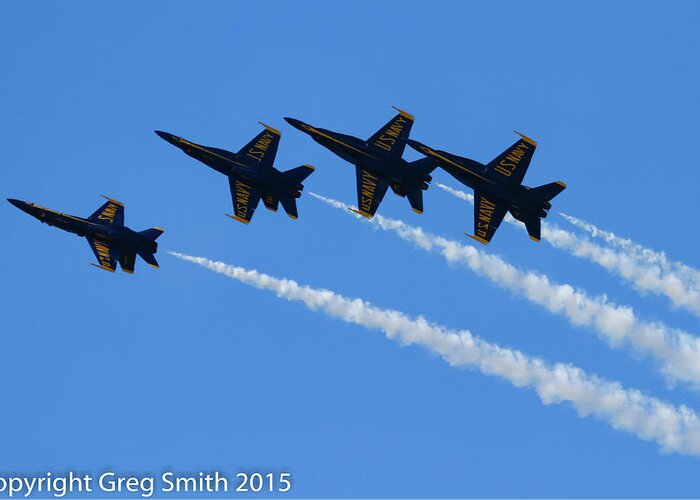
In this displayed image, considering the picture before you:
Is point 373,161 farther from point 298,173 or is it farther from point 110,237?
point 110,237

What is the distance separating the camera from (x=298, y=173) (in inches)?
4473

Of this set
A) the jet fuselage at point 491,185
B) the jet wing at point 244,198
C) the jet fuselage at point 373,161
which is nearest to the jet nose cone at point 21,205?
the jet wing at point 244,198

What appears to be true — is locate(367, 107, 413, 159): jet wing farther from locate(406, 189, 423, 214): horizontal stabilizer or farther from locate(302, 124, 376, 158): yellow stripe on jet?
locate(406, 189, 423, 214): horizontal stabilizer

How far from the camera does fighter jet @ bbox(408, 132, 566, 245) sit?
4274 inches

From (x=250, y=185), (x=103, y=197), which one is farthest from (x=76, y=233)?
(x=250, y=185)

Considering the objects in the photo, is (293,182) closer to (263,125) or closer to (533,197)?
(263,125)

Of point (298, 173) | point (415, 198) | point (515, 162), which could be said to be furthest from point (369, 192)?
point (515, 162)

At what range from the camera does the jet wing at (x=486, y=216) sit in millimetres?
109875

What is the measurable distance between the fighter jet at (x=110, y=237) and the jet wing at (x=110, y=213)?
0.30ft

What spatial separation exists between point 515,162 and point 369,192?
12.6 metres

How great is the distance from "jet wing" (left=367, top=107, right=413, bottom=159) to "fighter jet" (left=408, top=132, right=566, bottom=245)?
38.3 inches

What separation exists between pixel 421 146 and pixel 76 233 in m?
32.1

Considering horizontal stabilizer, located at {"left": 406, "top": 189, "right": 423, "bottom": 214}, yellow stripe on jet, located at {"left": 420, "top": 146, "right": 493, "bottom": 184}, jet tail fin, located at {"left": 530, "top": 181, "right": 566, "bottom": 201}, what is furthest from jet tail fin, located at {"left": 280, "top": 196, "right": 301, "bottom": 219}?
jet tail fin, located at {"left": 530, "top": 181, "right": 566, "bottom": 201}

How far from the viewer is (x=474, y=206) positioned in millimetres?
110625
